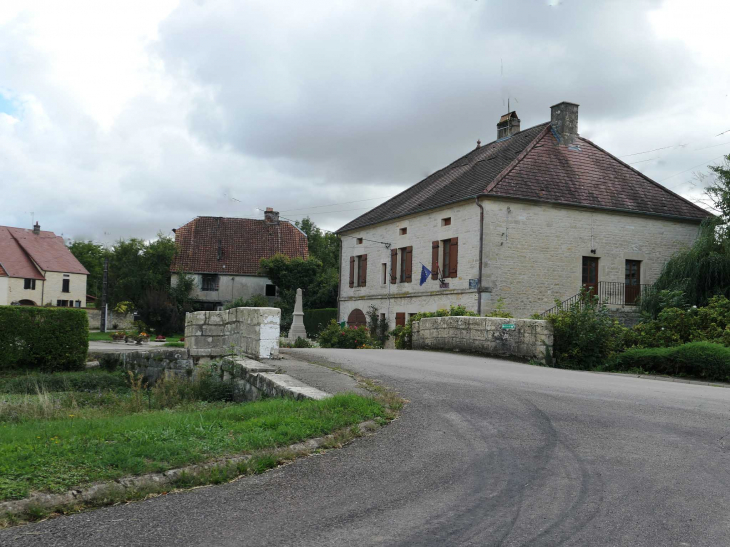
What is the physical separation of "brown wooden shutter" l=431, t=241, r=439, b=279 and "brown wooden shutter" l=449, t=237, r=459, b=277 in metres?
0.97

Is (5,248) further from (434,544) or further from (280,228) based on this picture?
(434,544)

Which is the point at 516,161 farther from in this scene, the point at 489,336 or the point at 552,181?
the point at 489,336

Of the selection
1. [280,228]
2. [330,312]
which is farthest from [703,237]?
[280,228]

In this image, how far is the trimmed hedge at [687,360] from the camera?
13680mm

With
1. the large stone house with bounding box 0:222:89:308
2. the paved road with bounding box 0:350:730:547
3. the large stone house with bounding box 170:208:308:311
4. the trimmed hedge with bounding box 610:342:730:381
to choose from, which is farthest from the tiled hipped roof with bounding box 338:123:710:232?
the large stone house with bounding box 0:222:89:308

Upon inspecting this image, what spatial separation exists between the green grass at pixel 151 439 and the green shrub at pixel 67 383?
937 centimetres

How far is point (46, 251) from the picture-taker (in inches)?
2367

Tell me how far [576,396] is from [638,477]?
14.2ft

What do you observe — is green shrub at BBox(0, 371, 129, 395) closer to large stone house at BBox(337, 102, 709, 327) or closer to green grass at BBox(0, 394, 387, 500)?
green grass at BBox(0, 394, 387, 500)

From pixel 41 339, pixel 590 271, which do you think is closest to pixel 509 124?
pixel 590 271

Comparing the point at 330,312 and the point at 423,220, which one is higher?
the point at 423,220

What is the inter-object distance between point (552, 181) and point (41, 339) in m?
19.5

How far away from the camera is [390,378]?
1091cm

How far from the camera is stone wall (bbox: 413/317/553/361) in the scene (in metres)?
16.7
